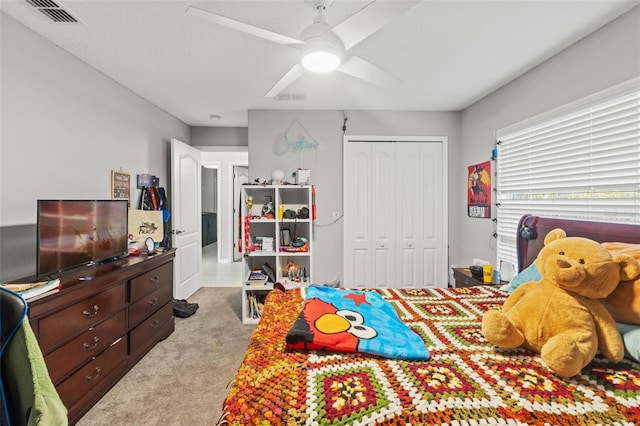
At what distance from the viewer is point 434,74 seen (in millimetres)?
2881

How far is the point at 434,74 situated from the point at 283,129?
1.88 meters

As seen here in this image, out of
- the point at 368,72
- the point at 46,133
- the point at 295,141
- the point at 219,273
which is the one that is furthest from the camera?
the point at 219,273

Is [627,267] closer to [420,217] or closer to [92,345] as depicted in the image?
[420,217]

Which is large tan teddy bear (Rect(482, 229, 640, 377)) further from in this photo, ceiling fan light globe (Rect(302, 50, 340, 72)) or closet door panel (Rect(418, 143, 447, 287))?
closet door panel (Rect(418, 143, 447, 287))

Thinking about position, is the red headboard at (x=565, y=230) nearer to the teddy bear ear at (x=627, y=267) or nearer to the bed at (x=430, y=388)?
Answer: the teddy bear ear at (x=627, y=267)

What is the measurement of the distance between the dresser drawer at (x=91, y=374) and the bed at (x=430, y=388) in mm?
1328

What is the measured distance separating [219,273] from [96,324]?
13.0 ft

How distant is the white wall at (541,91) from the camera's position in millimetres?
1949

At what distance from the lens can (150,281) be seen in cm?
275

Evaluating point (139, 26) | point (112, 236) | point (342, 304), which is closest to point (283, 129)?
point (139, 26)

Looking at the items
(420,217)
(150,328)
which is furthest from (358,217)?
(150,328)

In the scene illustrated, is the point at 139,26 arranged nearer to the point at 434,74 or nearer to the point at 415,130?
the point at 434,74

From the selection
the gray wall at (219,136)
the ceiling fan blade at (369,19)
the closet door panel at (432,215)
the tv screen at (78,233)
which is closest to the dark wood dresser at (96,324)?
the tv screen at (78,233)

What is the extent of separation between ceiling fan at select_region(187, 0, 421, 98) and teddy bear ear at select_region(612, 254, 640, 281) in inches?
54.3
